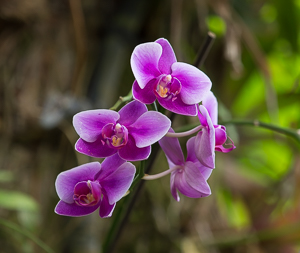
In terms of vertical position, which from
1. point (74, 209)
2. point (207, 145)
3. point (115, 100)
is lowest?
point (115, 100)

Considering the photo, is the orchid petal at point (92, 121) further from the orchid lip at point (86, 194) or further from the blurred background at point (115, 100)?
the blurred background at point (115, 100)

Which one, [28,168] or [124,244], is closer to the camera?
[28,168]

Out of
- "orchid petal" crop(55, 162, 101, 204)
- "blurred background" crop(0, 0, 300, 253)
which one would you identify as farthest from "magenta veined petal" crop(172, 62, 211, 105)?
"blurred background" crop(0, 0, 300, 253)

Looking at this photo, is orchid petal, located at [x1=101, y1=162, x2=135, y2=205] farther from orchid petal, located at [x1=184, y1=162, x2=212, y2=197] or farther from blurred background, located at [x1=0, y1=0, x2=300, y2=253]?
blurred background, located at [x1=0, y1=0, x2=300, y2=253]

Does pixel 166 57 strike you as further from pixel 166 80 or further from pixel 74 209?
pixel 74 209

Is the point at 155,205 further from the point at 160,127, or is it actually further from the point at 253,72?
the point at 160,127

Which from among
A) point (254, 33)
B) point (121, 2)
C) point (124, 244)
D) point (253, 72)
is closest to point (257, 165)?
point (253, 72)

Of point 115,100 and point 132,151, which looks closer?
point 132,151

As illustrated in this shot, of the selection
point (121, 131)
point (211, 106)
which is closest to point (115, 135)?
point (121, 131)
